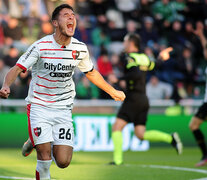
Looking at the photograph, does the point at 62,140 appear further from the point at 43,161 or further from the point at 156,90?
the point at 156,90

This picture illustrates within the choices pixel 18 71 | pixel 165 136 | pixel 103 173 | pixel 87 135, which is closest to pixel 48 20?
pixel 87 135

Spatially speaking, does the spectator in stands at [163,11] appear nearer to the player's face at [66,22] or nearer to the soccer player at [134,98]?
the soccer player at [134,98]

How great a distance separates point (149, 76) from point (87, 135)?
357 cm

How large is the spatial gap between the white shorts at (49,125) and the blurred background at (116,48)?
7.34 m

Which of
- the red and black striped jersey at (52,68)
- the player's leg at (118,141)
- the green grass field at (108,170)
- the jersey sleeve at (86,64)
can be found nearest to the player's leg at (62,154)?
the red and black striped jersey at (52,68)

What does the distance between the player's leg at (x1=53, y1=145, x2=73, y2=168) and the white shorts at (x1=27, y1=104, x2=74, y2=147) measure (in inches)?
2.1

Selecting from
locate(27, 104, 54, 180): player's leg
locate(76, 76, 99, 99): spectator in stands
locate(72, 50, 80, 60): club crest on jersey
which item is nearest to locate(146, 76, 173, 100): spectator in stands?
locate(76, 76, 99, 99): spectator in stands

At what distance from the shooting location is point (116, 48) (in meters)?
17.8

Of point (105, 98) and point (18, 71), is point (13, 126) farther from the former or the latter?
point (18, 71)

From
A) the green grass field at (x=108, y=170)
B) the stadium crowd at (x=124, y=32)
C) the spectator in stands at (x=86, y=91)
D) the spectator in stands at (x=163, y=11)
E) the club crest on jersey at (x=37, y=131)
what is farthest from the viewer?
the spectator in stands at (x=163, y=11)

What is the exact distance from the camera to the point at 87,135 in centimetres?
1412

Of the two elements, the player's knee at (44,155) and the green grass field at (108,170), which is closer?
the player's knee at (44,155)

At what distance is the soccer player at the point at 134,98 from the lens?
10180mm

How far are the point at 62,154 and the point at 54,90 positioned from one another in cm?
81
